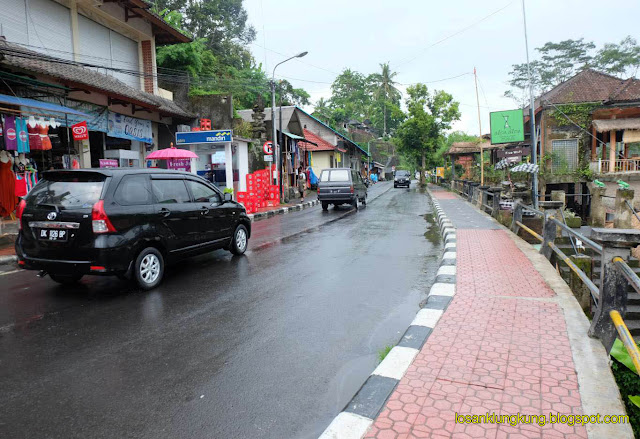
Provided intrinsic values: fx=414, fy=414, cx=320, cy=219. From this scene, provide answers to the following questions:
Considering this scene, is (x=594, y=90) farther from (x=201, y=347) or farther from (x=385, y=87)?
(x=385, y=87)

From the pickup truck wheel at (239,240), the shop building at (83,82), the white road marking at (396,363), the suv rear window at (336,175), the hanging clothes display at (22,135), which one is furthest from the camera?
the suv rear window at (336,175)

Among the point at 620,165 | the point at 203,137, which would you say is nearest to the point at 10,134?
the point at 203,137

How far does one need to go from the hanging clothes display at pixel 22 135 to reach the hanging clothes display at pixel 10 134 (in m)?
0.07

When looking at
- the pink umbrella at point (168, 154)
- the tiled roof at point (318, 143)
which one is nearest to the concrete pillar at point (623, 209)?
the pink umbrella at point (168, 154)

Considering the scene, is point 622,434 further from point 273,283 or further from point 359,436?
point 273,283

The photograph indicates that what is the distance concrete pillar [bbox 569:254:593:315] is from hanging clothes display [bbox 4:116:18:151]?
11.5m

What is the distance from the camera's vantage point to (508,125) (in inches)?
838

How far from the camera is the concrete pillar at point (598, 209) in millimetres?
24781

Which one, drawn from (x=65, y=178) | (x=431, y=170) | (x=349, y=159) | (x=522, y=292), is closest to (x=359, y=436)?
(x=522, y=292)


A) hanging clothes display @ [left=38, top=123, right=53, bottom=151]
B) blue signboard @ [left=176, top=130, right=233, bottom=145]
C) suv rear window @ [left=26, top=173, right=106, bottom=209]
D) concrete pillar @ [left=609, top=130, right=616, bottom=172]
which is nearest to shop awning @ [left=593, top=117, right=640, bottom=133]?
concrete pillar @ [left=609, top=130, right=616, bottom=172]

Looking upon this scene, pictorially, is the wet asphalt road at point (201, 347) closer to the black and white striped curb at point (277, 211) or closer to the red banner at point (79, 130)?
the red banner at point (79, 130)

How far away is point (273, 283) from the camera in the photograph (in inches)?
254

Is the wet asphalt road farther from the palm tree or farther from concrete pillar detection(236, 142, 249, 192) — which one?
the palm tree

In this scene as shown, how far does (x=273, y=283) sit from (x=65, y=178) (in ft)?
10.9
